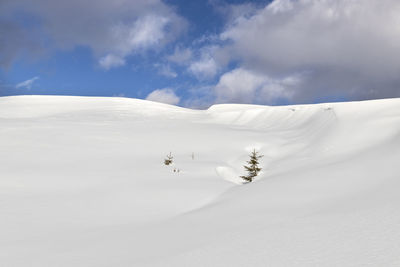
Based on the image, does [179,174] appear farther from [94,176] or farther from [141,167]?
[94,176]

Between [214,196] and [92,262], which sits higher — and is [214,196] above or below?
above

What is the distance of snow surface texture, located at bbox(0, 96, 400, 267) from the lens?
265cm

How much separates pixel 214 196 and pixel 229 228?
8.07 feet

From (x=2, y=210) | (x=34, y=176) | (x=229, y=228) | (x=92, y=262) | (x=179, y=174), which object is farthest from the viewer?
(x=179, y=174)

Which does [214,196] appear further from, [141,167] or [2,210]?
[2,210]

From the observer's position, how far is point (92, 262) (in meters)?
3.05

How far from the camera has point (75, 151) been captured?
356 inches

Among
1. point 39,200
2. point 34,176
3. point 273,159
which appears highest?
point 273,159

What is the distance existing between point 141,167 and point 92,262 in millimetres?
5014

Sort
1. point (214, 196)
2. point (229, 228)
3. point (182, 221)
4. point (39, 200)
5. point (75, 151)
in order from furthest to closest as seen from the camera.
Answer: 1. point (75, 151)
2. point (214, 196)
3. point (39, 200)
4. point (182, 221)
5. point (229, 228)

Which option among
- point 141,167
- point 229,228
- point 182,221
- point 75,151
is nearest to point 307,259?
point 229,228

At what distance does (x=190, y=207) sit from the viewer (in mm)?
5207

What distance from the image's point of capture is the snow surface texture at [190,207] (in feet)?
8.70

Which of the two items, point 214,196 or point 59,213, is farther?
point 214,196
